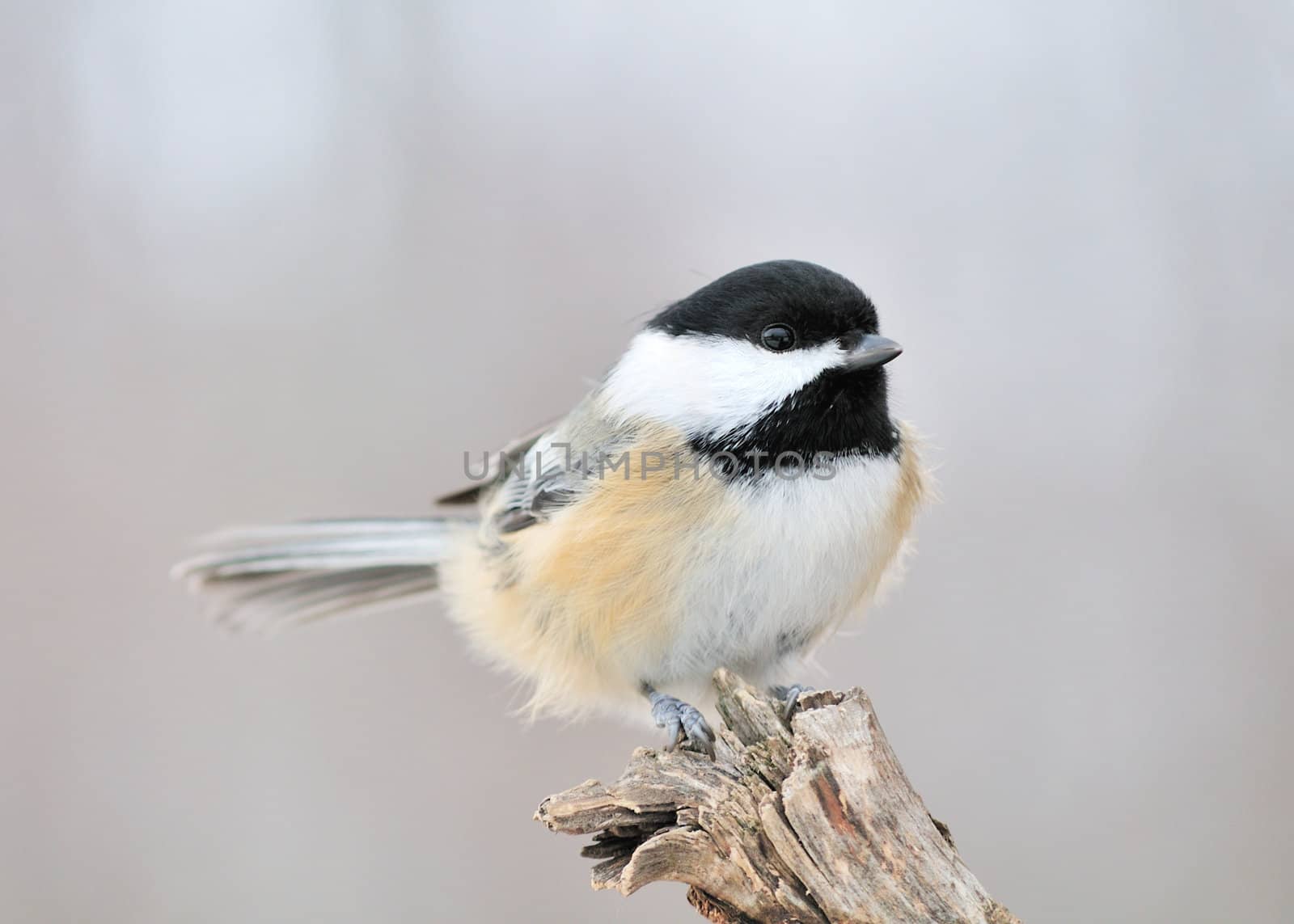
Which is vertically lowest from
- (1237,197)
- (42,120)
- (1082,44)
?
(1237,197)

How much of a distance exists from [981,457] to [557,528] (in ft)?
5.11

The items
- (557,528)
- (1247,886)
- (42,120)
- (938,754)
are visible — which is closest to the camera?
(557,528)

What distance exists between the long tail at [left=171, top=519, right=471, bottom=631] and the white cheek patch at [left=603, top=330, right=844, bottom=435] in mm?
741

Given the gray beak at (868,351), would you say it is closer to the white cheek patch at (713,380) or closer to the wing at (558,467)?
the white cheek patch at (713,380)

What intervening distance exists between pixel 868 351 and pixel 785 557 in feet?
1.07

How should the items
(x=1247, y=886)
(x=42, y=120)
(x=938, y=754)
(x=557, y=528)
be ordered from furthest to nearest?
1. (x=42, y=120)
2. (x=938, y=754)
3. (x=1247, y=886)
4. (x=557, y=528)

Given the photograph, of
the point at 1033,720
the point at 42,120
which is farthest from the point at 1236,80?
the point at 42,120

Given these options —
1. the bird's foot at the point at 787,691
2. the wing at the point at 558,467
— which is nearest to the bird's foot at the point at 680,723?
the bird's foot at the point at 787,691

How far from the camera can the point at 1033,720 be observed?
2.72 metres

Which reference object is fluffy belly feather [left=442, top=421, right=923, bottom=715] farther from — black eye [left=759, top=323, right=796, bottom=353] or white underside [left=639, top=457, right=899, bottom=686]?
black eye [left=759, top=323, right=796, bottom=353]

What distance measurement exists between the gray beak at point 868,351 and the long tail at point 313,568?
1.04 m

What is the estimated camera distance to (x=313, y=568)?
2.27 m

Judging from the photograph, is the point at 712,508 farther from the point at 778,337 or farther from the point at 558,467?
the point at 558,467

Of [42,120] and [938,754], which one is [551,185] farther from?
[938,754]
